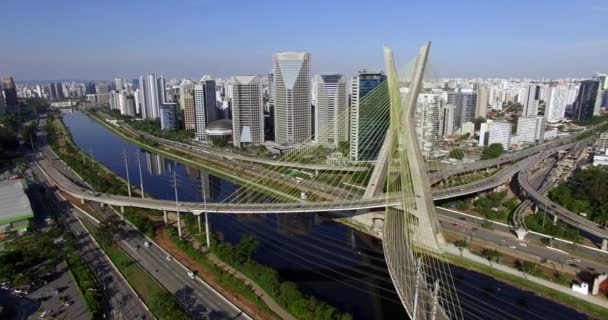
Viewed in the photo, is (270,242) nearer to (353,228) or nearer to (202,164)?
(353,228)

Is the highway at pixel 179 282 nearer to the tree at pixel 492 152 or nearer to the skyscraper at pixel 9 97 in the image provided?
the tree at pixel 492 152

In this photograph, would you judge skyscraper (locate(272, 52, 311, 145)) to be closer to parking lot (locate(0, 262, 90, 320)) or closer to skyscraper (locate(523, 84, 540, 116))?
parking lot (locate(0, 262, 90, 320))

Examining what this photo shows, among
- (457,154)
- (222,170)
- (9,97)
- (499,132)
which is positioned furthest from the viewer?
(9,97)

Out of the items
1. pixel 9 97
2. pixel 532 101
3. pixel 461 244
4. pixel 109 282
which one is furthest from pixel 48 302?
pixel 9 97

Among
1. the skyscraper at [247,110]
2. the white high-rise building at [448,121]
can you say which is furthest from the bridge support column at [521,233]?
the skyscraper at [247,110]

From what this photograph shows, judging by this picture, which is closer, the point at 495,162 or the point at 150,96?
the point at 495,162

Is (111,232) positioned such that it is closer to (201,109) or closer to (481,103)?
(201,109)

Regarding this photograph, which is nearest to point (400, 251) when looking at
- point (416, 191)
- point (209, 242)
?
point (416, 191)
